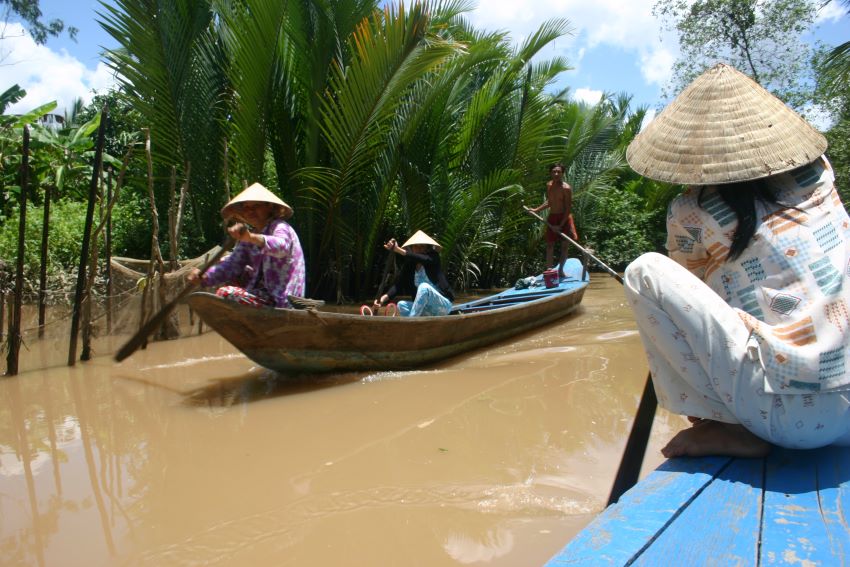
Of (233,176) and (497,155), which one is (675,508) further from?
(497,155)

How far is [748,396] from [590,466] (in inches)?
80.0

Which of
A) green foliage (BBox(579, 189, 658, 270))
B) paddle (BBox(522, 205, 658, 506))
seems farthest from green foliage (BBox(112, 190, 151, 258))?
green foliage (BBox(579, 189, 658, 270))

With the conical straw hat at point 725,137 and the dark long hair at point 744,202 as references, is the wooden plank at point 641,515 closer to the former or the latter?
the dark long hair at point 744,202

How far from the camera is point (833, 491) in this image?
137cm

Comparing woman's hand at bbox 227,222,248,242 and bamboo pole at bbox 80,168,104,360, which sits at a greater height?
woman's hand at bbox 227,222,248,242

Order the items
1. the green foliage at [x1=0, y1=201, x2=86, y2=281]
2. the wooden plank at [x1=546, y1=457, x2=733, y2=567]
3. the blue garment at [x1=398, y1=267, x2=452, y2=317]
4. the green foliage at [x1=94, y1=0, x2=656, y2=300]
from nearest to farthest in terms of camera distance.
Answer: the wooden plank at [x1=546, y1=457, x2=733, y2=567] → the blue garment at [x1=398, y1=267, x2=452, y2=317] → the green foliage at [x1=94, y1=0, x2=656, y2=300] → the green foliage at [x1=0, y1=201, x2=86, y2=281]

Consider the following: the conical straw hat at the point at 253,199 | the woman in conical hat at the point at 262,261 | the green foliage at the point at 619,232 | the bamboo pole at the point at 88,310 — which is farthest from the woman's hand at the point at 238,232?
the green foliage at the point at 619,232

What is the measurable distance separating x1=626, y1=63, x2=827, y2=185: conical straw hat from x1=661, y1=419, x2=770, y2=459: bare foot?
0.61 meters

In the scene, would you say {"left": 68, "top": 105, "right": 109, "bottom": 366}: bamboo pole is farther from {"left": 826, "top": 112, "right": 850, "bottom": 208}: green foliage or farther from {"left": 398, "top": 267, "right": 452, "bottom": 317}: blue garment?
{"left": 826, "top": 112, "right": 850, "bottom": 208}: green foliage

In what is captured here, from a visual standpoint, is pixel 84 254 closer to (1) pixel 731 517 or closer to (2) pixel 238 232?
(2) pixel 238 232

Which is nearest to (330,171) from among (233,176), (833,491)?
(233,176)

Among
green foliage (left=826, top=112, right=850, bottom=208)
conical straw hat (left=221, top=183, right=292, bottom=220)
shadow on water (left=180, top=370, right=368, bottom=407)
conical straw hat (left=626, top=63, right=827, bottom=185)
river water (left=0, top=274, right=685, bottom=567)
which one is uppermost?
green foliage (left=826, top=112, right=850, bottom=208)

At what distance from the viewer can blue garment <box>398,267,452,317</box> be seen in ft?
19.0

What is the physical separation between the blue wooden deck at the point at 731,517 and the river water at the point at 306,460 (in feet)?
4.01
